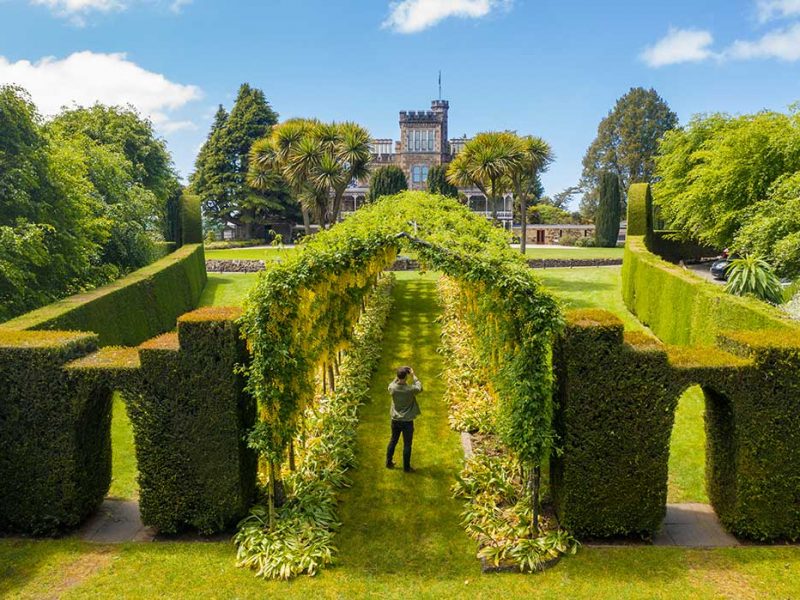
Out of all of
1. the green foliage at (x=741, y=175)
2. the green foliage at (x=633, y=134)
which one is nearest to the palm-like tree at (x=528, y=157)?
the green foliage at (x=741, y=175)

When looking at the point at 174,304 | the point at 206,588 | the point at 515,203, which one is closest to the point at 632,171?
the point at 515,203

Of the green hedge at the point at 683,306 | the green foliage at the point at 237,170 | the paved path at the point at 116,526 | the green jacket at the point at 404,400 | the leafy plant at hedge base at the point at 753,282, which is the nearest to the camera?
the paved path at the point at 116,526

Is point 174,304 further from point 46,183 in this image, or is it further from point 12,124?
point 12,124

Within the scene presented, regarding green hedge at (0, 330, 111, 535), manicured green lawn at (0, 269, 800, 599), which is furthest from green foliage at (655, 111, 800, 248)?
green hedge at (0, 330, 111, 535)

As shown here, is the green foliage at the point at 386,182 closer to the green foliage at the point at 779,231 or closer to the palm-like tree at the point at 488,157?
the palm-like tree at the point at 488,157

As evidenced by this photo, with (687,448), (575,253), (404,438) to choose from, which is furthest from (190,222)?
(575,253)

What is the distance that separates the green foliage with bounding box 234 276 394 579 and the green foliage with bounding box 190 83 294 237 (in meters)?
38.9

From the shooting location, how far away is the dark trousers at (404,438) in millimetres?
8632

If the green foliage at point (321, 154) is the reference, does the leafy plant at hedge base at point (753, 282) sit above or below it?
below

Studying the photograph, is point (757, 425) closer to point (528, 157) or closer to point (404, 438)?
point (404, 438)

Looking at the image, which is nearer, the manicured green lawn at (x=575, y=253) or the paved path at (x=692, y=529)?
the paved path at (x=692, y=529)

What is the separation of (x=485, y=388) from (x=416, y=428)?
6.68 ft

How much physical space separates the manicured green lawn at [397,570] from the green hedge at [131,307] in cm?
389

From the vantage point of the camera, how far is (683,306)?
44.2 ft
